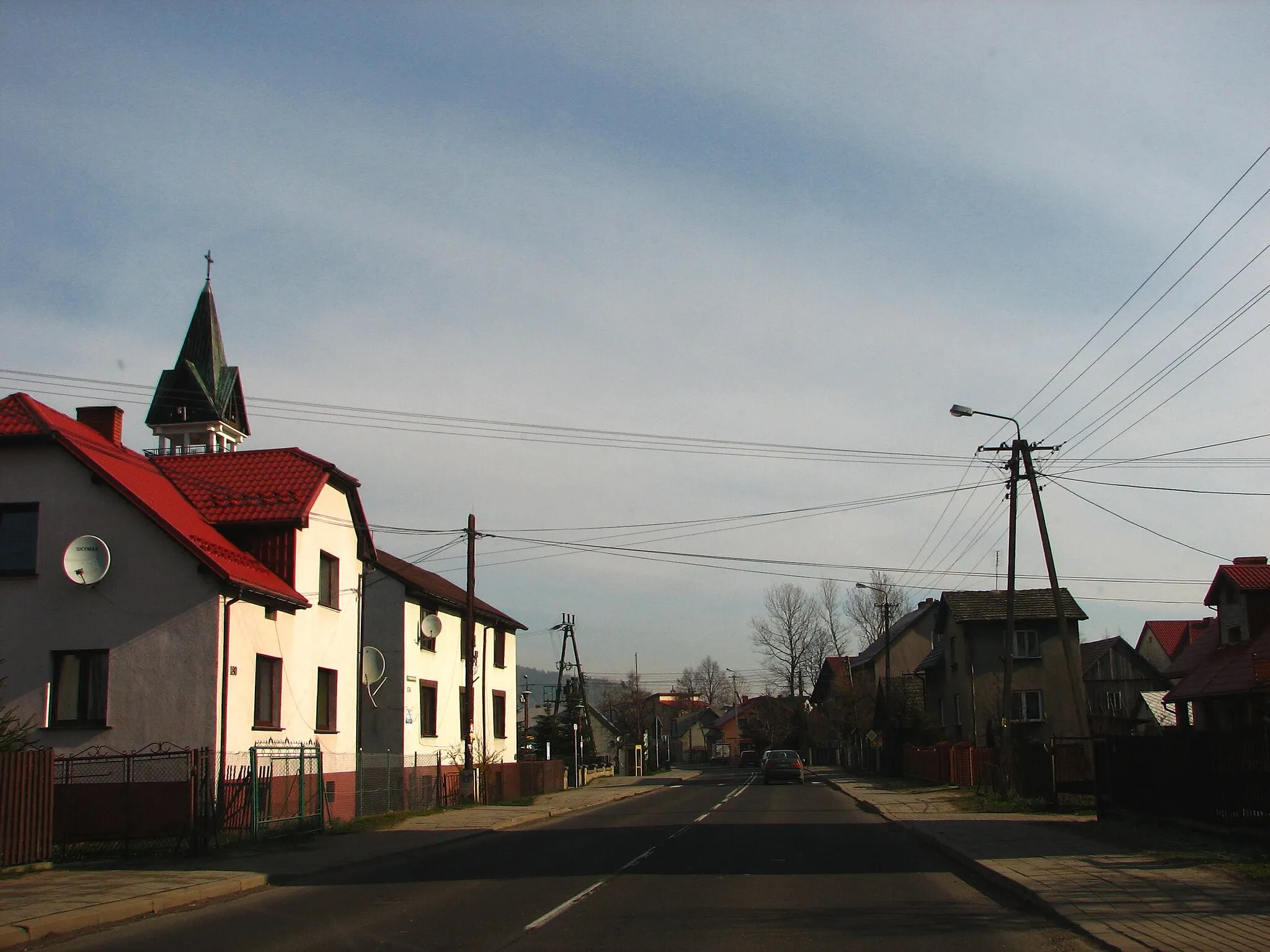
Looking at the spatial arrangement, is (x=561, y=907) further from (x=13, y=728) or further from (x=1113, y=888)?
(x=13, y=728)

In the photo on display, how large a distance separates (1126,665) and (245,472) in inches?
1909

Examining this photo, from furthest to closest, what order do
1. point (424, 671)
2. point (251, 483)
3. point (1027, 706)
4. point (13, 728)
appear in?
point (1027, 706) → point (424, 671) → point (251, 483) → point (13, 728)

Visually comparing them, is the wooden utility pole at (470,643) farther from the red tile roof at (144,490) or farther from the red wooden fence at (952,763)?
the red wooden fence at (952,763)

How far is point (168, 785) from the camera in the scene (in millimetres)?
18938

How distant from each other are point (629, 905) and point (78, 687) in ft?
44.4

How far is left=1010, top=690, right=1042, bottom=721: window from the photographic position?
47.8 meters

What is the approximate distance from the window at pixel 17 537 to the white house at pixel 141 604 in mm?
27

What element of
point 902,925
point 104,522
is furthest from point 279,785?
point 902,925

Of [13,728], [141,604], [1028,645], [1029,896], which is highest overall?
[141,604]

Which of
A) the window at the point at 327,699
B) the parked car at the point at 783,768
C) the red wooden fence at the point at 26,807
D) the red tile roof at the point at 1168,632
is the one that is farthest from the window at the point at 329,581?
the red tile roof at the point at 1168,632

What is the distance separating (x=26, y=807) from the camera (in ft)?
50.9

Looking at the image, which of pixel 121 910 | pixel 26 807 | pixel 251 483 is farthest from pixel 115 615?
pixel 121 910

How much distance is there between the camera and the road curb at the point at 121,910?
10.5 metres

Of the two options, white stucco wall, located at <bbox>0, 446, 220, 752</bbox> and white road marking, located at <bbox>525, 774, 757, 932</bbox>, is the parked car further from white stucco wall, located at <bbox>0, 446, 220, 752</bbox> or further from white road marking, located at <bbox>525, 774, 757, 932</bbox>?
white stucco wall, located at <bbox>0, 446, 220, 752</bbox>
